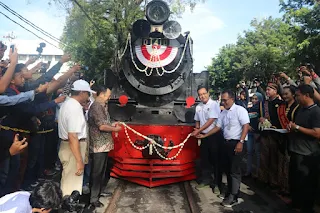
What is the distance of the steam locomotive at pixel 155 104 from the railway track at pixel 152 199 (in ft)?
0.46

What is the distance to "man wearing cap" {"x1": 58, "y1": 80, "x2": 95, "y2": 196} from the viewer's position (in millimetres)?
3285

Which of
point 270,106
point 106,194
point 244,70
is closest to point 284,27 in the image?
point 244,70

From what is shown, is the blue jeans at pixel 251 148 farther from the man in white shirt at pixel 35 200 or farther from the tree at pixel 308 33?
the tree at pixel 308 33

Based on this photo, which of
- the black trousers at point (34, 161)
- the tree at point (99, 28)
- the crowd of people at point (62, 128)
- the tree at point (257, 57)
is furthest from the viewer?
the tree at point (257, 57)

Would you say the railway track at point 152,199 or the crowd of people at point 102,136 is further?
the railway track at point 152,199

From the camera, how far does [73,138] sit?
3.26m

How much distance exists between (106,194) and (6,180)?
1485 mm

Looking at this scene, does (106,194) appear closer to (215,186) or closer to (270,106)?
(215,186)

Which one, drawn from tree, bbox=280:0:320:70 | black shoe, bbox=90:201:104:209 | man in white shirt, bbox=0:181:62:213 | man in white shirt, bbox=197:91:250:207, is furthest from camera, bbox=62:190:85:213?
tree, bbox=280:0:320:70

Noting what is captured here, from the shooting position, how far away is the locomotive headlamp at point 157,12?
541 centimetres

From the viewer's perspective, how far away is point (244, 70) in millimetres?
28406

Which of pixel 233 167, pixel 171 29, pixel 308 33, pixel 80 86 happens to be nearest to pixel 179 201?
pixel 233 167

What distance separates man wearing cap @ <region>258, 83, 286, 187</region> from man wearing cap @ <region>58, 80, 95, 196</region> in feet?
10.2

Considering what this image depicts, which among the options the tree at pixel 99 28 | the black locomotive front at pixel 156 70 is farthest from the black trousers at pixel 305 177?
the tree at pixel 99 28
